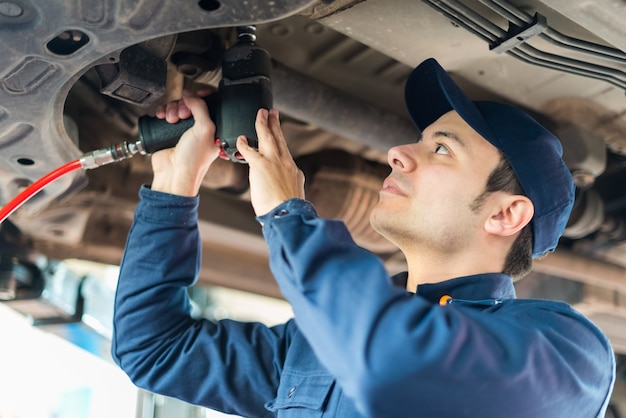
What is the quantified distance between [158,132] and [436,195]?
390 mm

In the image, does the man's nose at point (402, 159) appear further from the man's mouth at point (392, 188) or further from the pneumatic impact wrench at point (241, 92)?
the pneumatic impact wrench at point (241, 92)

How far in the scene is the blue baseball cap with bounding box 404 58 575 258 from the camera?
1.00 meters

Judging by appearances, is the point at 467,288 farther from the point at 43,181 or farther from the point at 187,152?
the point at 43,181

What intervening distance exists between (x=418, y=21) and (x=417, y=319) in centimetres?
49

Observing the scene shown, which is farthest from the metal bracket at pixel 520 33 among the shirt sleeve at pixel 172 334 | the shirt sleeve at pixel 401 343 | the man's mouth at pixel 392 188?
the shirt sleeve at pixel 172 334

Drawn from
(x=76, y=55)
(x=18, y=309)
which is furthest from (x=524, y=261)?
(x=18, y=309)

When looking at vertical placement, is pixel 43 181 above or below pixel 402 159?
below

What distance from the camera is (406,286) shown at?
1.09m

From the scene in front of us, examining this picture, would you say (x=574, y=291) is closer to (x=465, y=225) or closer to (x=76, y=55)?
(x=465, y=225)

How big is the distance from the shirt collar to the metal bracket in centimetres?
30

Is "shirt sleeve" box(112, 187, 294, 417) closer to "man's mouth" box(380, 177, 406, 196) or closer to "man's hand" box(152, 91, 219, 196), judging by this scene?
"man's hand" box(152, 91, 219, 196)

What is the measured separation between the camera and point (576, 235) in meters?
1.60

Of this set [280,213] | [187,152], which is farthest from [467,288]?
[187,152]

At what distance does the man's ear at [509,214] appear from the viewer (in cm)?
100
